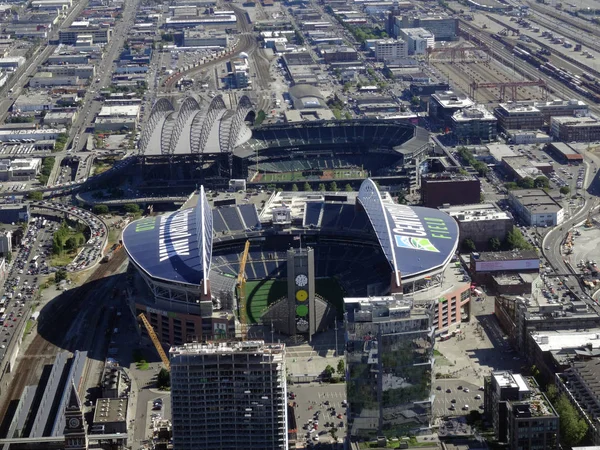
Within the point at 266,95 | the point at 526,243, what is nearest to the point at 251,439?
the point at 526,243

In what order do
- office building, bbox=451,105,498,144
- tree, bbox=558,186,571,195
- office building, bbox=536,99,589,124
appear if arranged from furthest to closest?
office building, bbox=536,99,589,124 → office building, bbox=451,105,498,144 → tree, bbox=558,186,571,195

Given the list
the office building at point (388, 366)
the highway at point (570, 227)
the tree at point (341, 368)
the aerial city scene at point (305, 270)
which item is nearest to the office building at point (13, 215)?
the aerial city scene at point (305, 270)

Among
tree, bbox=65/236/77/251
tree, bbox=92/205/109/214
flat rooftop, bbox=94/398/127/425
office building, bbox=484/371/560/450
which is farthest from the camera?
tree, bbox=92/205/109/214

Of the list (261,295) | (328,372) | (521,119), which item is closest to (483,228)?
(261,295)

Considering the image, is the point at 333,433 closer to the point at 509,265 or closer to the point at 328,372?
the point at 328,372

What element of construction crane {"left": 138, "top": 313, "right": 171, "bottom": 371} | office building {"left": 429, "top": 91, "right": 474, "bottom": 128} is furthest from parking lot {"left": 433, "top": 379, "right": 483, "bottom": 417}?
office building {"left": 429, "top": 91, "right": 474, "bottom": 128}

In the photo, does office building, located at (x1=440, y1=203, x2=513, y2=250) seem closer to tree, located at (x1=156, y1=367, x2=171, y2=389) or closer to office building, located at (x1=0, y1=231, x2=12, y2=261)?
tree, located at (x1=156, y1=367, x2=171, y2=389)

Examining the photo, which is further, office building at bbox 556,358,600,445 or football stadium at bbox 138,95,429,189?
football stadium at bbox 138,95,429,189

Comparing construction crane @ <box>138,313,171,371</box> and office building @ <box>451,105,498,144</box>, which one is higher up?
construction crane @ <box>138,313,171,371</box>

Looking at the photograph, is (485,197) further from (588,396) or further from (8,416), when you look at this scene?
(8,416)
